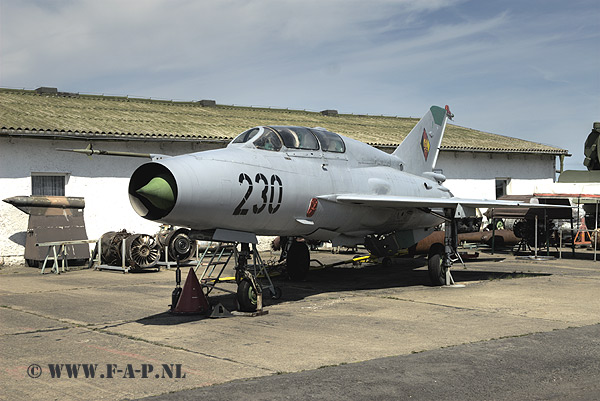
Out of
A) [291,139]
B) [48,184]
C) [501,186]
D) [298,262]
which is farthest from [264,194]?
[501,186]

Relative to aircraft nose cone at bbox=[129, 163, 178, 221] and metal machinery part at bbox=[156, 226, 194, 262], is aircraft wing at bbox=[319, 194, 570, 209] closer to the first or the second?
aircraft nose cone at bbox=[129, 163, 178, 221]

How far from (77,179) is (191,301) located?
11.3 metres

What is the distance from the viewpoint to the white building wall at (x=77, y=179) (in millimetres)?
19000

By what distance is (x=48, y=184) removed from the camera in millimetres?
20016

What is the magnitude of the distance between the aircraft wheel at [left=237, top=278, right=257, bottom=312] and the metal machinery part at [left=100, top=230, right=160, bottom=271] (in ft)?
25.1

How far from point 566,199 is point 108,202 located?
14709mm

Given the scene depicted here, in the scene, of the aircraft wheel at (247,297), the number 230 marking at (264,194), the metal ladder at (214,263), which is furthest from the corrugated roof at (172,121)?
the aircraft wheel at (247,297)

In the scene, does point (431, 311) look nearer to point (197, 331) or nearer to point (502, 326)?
point (502, 326)

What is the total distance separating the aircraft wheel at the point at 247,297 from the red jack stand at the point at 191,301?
1.79ft

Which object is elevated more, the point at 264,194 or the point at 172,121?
the point at 172,121

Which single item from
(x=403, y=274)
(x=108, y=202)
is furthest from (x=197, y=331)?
(x=108, y=202)

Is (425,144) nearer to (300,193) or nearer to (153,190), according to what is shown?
(300,193)

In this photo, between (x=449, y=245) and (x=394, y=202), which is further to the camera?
(x=449, y=245)
